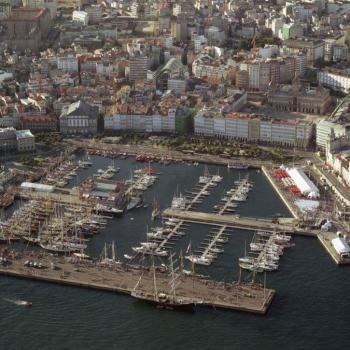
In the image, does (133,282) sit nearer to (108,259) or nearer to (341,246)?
(108,259)

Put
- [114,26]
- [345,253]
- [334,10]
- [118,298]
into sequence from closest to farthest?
[118,298] → [345,253] → [114,26] → [334,10]

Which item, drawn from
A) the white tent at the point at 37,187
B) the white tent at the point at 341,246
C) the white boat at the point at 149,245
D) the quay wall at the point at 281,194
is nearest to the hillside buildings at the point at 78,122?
the white tent at the point at 37,187

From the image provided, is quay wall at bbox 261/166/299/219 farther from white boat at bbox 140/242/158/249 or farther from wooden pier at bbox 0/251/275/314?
wooden pier at bbox 0/251/275/314

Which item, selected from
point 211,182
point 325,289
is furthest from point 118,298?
point 211,182

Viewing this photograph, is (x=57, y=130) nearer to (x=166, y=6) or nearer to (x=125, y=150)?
(x=125, y=150)

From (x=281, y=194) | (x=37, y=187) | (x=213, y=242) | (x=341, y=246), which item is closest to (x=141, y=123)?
(x=37, y=187)

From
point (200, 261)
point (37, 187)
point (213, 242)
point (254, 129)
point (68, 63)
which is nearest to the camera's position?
point (200, 261)

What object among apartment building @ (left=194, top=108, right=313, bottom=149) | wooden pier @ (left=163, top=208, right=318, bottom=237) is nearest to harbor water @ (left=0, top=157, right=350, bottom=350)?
wooden pier @ (left=163, top=208, right=318, bottom=237)
